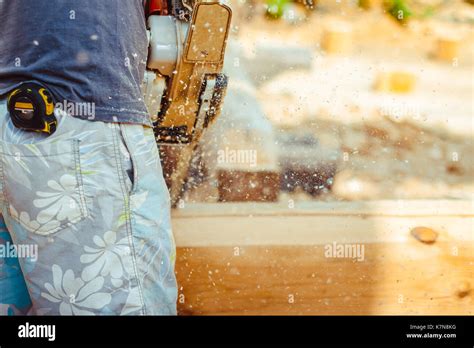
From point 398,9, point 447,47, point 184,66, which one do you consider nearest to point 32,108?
point 184,66

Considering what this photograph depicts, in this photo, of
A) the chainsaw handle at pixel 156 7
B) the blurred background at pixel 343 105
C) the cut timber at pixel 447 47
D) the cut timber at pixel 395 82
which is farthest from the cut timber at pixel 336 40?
the chainsaw handle at pixel 156 7

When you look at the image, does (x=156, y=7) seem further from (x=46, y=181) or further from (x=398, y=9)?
(x=398, y=9)

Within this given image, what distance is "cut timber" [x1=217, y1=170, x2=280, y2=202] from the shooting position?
1950 millimetres

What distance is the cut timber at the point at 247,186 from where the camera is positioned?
1950mm

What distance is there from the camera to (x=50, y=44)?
2.88 feet

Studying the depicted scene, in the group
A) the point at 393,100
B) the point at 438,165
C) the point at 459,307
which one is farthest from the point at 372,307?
the point at 393,100

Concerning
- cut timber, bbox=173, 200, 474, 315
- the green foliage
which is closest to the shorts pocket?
cut timber, bbox=173, 200, 474, 315

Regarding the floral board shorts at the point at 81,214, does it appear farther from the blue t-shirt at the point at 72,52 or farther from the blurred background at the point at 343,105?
the blurred background at the point at 343,105

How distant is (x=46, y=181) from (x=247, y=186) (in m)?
1.14

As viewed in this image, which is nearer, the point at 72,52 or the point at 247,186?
the point at 72,52

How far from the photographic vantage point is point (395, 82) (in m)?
3.13
